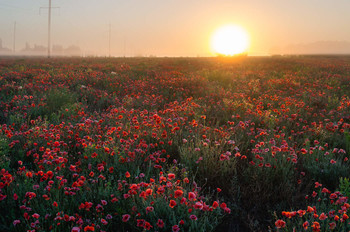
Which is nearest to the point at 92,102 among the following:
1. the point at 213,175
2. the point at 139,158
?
the point at 139,158

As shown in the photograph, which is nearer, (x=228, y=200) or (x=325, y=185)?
(x=228, y=200)

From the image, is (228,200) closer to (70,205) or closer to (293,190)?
(293,190)

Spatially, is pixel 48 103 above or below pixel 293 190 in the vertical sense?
above

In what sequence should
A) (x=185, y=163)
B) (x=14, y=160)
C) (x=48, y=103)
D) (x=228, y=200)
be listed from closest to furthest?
(x=228, y=200) < (x=185, y=163) < (x=14, y=160) < (x=48, y=103)

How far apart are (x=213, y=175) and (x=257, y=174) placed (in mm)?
614

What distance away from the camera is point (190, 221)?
247 cm

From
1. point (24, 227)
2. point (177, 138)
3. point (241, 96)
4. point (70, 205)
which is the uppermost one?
point (241, 96)

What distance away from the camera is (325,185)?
3.61 meters

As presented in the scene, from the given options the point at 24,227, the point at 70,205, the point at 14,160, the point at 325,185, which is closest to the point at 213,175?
the point at 325,185

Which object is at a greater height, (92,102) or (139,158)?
(92,102)

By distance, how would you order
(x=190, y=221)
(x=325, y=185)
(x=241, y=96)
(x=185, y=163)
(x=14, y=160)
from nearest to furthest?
(x=190, y=221)
(x=325, y=185)
(x=185, y=163)
(x=14, y=160)
(x=241, y=96)

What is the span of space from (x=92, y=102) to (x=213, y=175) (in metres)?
5.90

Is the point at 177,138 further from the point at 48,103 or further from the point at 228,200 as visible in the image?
the point at 48,103

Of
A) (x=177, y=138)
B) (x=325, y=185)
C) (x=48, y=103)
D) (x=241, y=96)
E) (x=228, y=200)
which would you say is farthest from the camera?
(x=241, y=96)
